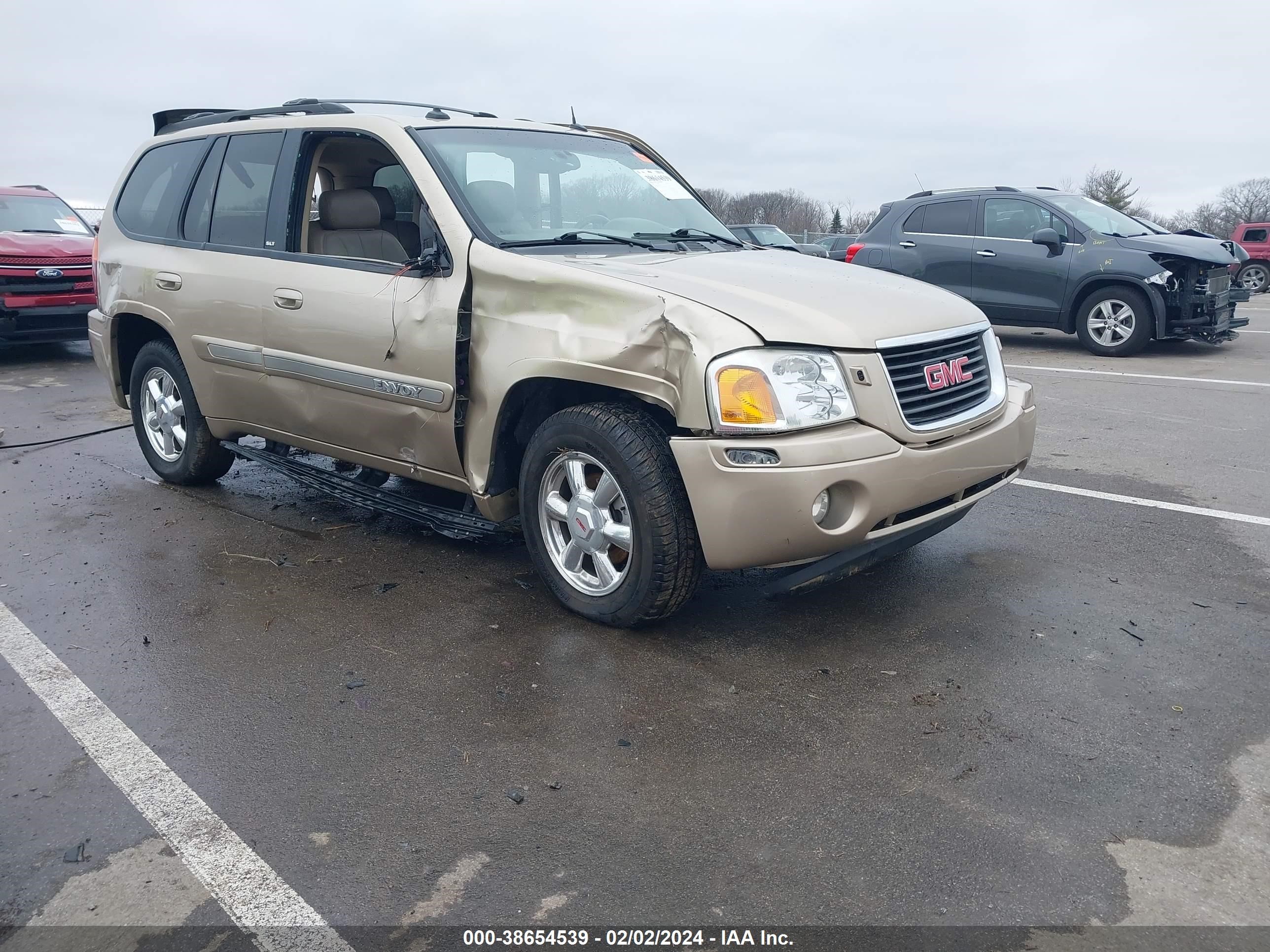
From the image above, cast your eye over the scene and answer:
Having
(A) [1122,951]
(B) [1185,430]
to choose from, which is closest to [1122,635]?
(A) [1122,951]

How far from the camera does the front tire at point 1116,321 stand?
433 inches

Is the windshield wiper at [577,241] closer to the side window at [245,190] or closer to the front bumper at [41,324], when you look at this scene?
the side window at [245,190]

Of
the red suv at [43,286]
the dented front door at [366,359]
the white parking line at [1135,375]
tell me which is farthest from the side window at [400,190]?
the red suv at [43,286]

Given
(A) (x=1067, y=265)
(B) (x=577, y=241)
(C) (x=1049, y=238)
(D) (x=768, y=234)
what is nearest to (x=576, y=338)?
(B) (x=577, y=241)

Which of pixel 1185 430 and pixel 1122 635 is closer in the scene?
pixel 1122 635

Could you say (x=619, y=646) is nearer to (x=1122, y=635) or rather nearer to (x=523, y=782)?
(x=523, y=782)

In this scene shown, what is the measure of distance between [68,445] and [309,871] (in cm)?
584

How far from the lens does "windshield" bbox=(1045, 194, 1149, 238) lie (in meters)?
11.3

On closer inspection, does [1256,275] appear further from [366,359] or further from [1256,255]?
[366,359]

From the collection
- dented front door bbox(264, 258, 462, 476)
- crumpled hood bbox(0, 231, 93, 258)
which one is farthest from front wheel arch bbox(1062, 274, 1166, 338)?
crumpled hood bbox(0, 231, 93, 258)

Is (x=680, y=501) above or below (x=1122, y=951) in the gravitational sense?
above

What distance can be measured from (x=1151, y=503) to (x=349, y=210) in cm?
431

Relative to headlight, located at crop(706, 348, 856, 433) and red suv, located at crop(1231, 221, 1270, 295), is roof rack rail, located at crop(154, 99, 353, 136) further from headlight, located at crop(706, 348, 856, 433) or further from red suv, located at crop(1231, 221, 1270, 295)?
red suv, located at crop(1231, 221, 1270, 295)

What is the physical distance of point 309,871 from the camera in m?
2.55
